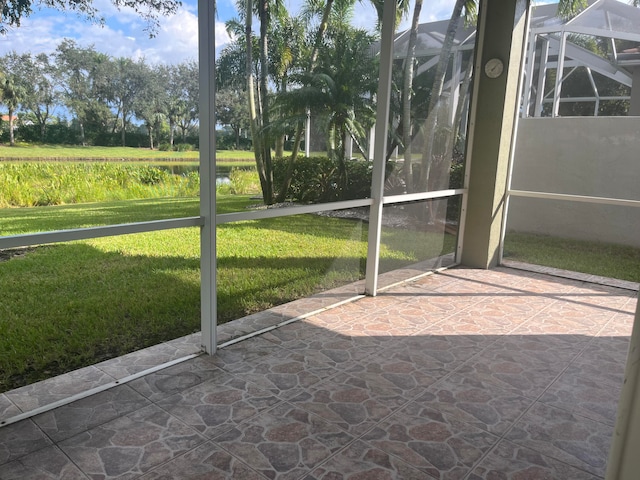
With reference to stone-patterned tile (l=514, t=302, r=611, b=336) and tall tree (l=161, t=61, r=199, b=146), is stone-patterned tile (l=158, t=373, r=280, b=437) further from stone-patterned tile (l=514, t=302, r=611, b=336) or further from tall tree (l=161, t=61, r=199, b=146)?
stone-patterned tile (l=514, t=302, r=611, b=336)

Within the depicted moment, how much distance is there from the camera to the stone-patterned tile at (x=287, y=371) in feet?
8.66

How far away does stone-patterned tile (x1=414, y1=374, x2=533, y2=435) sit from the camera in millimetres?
2369

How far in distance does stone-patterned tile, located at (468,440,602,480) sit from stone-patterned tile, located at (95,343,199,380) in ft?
6.10

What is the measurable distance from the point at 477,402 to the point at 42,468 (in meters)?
2.08

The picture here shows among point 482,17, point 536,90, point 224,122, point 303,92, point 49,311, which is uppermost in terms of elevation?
point 482,17

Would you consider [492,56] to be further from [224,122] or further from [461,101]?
[224,122]

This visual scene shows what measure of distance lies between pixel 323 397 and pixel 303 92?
2119mm

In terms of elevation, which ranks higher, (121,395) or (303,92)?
(303,92)

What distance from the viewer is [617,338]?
3469 millimetres

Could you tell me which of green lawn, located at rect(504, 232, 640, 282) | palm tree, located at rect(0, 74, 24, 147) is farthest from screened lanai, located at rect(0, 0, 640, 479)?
green lawn, located at rect(504, 232, 640, 282)

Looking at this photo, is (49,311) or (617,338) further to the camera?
(49,311)

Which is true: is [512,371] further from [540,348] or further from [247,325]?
[247,325]

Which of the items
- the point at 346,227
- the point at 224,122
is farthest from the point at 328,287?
the point at 224,122

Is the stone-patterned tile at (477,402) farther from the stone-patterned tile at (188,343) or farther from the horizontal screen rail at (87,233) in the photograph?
the horizontal screen rail at (87,233)
